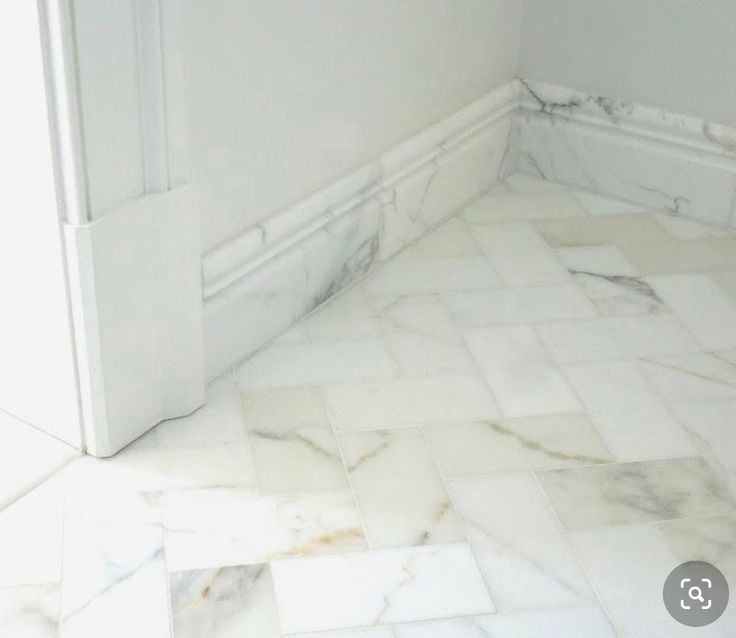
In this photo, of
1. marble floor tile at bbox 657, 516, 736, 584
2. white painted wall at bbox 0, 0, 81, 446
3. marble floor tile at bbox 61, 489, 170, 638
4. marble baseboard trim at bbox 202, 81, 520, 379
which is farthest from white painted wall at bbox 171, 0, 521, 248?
marble floor tile at bbox 657, 516, 736, 584

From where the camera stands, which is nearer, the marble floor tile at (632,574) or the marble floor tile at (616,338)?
the marble floor tile at (632,574)

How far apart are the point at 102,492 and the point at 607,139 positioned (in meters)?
1.40

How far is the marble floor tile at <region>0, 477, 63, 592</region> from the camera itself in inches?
57.8

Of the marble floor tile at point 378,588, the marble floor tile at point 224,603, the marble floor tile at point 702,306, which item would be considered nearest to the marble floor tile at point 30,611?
the marble floor tile at point 224,603

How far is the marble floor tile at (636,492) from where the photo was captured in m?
1.61

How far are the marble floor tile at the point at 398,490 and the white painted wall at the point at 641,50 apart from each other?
106 centimetres

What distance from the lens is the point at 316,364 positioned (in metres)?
1.92

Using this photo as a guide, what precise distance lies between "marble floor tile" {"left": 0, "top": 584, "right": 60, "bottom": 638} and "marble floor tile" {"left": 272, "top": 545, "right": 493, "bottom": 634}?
27 cm

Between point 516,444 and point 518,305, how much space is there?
0.44m

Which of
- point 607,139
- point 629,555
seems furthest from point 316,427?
point 607,139

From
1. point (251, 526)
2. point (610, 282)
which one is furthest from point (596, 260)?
point (251, 526)

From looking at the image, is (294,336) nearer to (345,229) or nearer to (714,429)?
(345,229)

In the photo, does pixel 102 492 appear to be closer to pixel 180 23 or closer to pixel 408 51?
pixel 180 23

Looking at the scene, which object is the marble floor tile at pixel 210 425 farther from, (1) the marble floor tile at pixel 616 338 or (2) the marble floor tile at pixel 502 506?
(1) the marble floor tile at pixel 616 338
